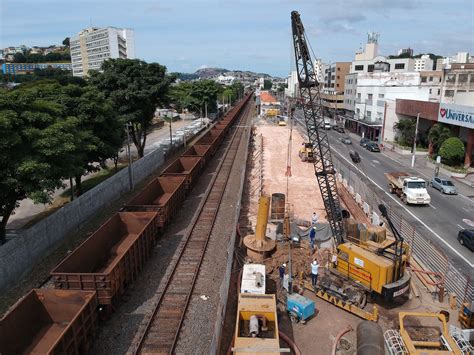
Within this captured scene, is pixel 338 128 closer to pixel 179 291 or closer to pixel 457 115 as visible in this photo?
pixel 457 115

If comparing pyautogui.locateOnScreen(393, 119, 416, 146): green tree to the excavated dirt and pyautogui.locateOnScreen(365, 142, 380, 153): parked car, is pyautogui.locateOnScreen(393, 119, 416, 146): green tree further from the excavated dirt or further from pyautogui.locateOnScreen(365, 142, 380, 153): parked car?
the excavated dirt

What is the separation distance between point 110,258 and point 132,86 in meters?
24.4

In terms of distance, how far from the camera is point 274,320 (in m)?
12.4

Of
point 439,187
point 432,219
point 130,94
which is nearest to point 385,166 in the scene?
point 439,187

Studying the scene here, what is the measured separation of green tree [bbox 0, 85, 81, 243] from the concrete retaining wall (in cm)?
202

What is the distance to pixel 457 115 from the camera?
41906 mm

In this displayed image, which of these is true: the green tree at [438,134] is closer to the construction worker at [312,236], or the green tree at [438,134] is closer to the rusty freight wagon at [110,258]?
the construction worker at [312,236]

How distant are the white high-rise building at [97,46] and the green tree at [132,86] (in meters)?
138

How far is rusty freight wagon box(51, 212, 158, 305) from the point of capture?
43.7 ft

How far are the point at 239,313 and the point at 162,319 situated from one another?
3443 mm

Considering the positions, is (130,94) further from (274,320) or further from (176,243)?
(274,320)

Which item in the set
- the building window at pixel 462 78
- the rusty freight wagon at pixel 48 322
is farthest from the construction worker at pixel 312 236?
the building window at pixel 462 78

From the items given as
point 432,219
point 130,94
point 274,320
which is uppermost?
point 130,94

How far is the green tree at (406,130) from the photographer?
53128 millimetres
